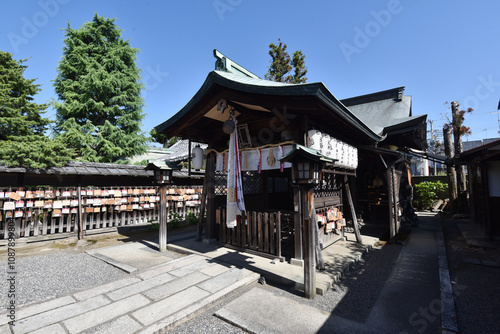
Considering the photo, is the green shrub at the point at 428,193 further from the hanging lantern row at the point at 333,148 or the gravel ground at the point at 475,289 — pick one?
the hanging lantern row at the point at 333,148

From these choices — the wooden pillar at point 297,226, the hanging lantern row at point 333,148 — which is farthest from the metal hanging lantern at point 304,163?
the hanging lantern row at point 333,148

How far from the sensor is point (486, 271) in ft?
19.8

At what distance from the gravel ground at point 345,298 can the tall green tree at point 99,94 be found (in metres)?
15.8

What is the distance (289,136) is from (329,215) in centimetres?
316

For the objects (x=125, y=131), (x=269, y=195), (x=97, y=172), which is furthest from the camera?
(x=125, y=131)

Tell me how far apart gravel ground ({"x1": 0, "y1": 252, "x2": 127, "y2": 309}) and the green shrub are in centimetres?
2184

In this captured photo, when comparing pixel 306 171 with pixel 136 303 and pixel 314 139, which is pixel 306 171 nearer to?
pixel 314 139

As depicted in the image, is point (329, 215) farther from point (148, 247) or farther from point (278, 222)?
point (148, 247)

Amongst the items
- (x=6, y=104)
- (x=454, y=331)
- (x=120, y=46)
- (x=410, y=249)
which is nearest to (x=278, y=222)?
(x=454, y=331)

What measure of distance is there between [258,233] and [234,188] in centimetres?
152

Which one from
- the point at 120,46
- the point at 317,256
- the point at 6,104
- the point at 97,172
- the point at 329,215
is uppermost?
the point at 120,46

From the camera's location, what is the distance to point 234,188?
654cm

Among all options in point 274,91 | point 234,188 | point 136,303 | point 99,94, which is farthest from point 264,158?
point 99,94

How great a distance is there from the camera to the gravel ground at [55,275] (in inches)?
188
